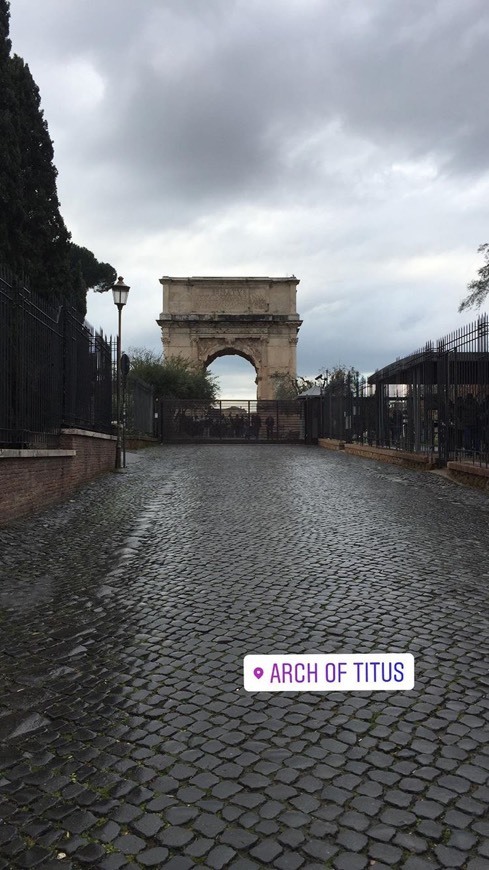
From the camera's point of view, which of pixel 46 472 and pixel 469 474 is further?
pixel 469 474

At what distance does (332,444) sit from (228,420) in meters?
10.9

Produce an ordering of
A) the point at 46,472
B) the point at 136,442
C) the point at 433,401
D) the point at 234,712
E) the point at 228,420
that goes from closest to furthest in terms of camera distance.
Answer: the point at 234,712, the point at 46,472, the point at 433,401, the point at 136,442, the point at 228,420

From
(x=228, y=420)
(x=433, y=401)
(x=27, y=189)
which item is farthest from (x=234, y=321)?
(x=433, y=401)

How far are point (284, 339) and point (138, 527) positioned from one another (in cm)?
5026

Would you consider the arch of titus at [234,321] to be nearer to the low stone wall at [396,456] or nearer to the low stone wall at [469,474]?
the low stone wall at [396,456]

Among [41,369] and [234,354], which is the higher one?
[234,354]

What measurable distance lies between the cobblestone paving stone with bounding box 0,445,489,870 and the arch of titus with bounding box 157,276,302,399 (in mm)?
47718

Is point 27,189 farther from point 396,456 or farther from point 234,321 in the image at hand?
point 234,321

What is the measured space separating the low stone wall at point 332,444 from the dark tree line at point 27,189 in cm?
1076

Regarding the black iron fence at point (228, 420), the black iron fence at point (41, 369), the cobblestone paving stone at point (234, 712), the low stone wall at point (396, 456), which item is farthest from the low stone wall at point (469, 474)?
the black iron fence at point (228, 420)

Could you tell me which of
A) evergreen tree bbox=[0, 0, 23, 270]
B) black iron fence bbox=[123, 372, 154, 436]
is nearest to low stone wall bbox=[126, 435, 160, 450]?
black iron fence bbox=[123, 372, 154, 436]

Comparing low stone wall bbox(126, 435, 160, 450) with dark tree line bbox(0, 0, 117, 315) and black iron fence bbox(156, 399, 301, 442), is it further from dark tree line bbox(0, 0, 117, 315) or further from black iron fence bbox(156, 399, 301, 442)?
black iron fence bbox(156, 399, 301, 442)

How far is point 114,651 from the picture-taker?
3715 millimetres

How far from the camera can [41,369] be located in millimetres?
9766
